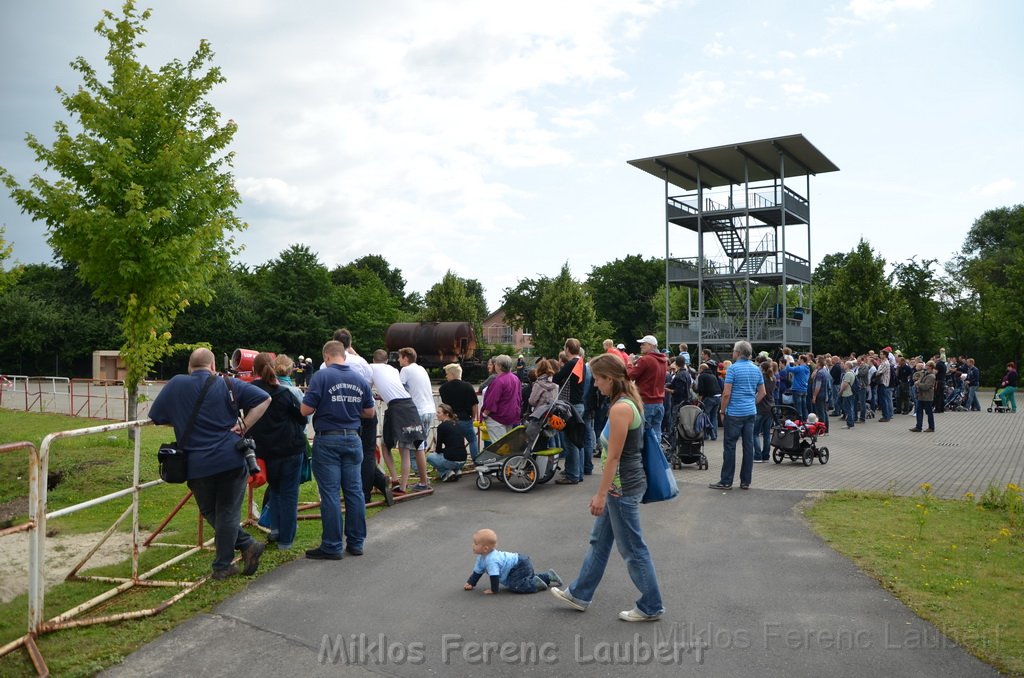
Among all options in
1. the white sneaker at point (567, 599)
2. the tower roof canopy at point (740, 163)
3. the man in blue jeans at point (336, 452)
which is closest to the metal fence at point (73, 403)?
the man in blue jeans at point (336, 452)

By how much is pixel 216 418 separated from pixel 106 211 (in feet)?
27.9

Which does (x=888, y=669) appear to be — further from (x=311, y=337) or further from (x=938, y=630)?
(x=311, y=337)

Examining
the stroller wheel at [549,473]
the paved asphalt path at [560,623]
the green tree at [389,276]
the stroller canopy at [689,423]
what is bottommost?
the paved asphalt path at [560,623]

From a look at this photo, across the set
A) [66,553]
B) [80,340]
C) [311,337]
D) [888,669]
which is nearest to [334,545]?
[66,553]

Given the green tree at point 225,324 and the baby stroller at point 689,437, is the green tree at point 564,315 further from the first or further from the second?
the baby stroller at point 689,437

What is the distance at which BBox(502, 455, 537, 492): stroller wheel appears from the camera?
10.5 metres

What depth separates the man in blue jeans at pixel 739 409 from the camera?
10633 mm

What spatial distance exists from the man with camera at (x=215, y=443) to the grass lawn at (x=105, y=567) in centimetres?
33

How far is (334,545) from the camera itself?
7074mm

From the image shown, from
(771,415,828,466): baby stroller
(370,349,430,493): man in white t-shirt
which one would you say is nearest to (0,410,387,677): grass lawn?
(370,349,430,493): man in white t-shirt

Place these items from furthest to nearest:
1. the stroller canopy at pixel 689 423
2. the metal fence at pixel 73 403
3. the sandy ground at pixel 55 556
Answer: the metal fence at pixel 73 403
the stroller canopy at pixel 689 423
the sandy ground at pixel 55 556

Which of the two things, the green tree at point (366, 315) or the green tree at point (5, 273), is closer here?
the green tree at point (5, 273)

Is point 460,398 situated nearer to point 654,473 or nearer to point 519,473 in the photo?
point 519,473

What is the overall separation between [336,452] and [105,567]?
227cm
